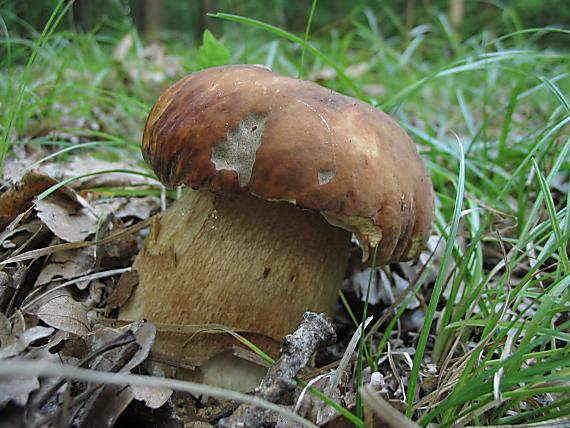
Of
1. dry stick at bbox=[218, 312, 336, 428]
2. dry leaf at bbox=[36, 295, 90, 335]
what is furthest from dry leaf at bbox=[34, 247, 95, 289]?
dry stick at bbox=[218, 312, 336, 428]

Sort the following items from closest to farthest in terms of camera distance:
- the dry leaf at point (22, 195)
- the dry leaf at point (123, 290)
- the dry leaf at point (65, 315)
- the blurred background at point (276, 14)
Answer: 1. the dry leaf at point (65, 315)
2. the dry leaf at point (123, 290)
3. the dry leaf at point (22, 195)
4. the blurred background at point (276, 14)

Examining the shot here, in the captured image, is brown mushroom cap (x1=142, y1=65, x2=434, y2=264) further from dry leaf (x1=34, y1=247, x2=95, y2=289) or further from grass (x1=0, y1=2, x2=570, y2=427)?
dry leaf (x1=34, y1=247, x2=95, y2=289)

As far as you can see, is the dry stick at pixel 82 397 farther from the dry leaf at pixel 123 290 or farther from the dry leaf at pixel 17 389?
the dry leaf at pixel 123 290

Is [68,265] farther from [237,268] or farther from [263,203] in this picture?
[263,203]

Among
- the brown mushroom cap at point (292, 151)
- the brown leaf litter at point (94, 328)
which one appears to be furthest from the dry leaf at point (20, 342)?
the brown mushroom cap at point (292, 151)

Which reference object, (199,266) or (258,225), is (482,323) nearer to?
(258,225)

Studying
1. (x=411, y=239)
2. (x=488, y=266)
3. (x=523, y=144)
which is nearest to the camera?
(x=411, y=239)

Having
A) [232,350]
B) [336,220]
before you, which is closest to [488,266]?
[336,220]
